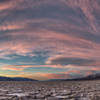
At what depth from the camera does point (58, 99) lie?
16.1 feet

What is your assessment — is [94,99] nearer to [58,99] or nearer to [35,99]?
[58,99]

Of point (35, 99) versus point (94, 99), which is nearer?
point (94, 99)

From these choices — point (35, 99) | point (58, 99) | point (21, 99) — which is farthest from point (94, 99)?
point (21, 99)

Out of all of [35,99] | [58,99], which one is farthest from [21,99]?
[58,99]

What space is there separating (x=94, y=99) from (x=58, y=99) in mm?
1014

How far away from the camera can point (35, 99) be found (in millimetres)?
5051

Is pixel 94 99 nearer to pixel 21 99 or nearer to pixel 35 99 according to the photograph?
pixel 35 99

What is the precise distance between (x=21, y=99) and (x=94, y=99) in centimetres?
202

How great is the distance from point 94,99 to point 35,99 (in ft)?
5.59

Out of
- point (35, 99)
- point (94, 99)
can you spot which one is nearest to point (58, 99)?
point (35, 99)

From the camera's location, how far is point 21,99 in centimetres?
479

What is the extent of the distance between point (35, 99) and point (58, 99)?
0.69 metres

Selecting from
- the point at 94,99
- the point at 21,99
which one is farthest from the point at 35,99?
the point at 94,99

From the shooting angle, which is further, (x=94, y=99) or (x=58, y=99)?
(x=58, y=99)
